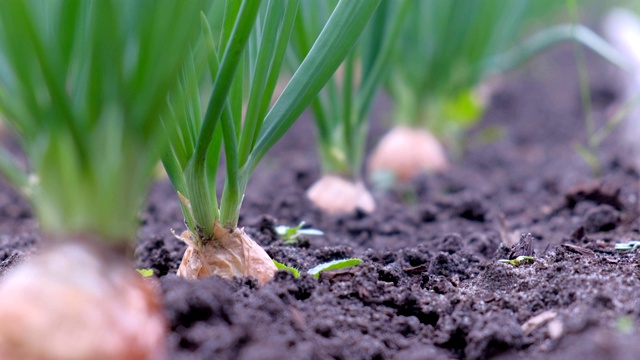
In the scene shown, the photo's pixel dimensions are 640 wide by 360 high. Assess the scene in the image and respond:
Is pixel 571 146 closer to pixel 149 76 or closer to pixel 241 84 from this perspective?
pixel 241 84

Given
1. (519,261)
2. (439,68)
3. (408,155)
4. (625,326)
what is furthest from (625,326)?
(439,68)

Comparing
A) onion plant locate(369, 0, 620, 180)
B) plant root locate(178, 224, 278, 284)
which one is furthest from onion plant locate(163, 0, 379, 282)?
A: onion plant locate(369, 0, 620, 180)

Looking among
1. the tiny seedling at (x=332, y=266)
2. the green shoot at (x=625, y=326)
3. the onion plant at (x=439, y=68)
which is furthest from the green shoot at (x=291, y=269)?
the onion plant at (x=439, y=68)

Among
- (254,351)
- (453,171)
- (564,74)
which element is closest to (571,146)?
(453,171)

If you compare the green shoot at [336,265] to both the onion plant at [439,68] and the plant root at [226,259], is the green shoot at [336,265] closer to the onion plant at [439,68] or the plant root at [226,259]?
the plant root at [226,259]

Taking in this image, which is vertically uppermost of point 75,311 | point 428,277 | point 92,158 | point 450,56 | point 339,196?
point 450,56

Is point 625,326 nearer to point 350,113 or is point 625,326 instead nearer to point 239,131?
point 239,131

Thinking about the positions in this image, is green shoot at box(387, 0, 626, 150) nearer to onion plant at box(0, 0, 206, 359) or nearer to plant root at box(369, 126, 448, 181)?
plant root at box(369, 126, 448, 181)
